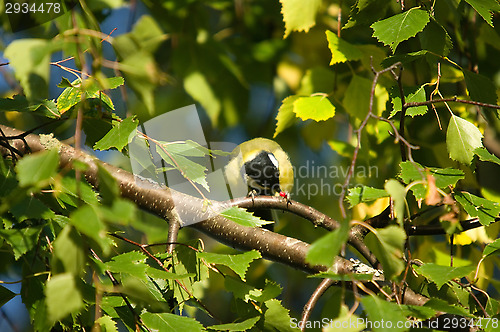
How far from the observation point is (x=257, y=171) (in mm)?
1667

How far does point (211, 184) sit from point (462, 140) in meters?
0.87

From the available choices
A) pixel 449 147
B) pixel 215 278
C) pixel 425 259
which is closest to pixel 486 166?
pixel 425 259

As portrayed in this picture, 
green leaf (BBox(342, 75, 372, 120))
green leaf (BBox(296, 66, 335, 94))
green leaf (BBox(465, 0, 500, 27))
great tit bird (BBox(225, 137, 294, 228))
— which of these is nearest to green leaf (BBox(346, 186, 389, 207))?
green leaf (BBox(465, 0, 500, 27))

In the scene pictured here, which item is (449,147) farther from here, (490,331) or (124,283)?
(124,283)

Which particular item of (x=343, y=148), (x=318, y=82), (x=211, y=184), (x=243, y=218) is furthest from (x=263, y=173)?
(x=243, y=218)

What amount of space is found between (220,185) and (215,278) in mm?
472

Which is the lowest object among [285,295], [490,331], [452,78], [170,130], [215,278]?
[285,295]

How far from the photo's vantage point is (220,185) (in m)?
1.62

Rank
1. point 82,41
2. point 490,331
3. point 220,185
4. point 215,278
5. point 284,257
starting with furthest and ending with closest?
1. point 215,278
2. point 220,185
3. point 284,257
4. point 490,331
5. point 82,41

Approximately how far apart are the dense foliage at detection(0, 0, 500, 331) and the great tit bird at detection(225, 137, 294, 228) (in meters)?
0.09

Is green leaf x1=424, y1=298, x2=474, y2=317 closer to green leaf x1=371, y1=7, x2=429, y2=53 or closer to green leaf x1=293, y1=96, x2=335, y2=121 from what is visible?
green leaf x1=371, y1=7, x2=429, y2=53

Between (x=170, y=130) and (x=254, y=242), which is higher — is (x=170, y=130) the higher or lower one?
the higher one

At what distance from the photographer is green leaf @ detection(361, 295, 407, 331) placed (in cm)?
57

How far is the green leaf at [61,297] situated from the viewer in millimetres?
476
